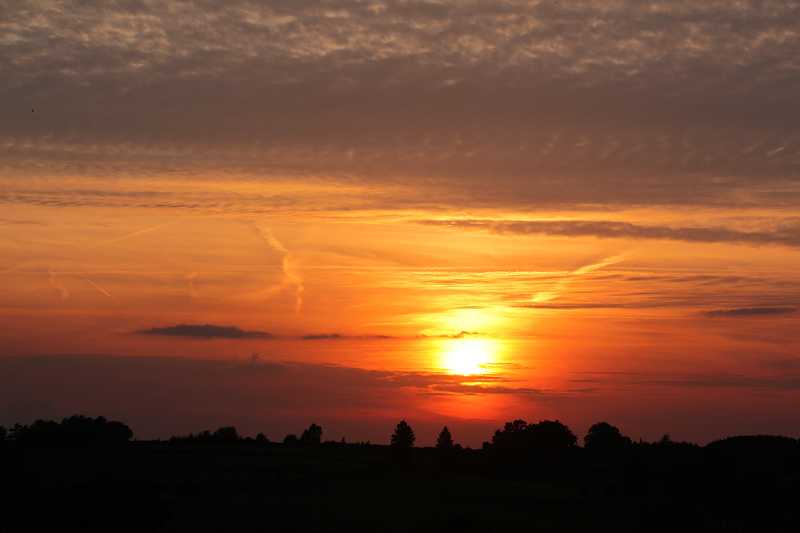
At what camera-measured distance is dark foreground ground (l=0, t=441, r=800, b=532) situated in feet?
325

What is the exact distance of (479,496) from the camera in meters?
132

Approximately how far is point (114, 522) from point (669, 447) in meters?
108

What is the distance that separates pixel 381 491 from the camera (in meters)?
134

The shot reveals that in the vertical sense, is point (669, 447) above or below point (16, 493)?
above

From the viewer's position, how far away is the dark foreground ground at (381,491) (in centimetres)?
9900

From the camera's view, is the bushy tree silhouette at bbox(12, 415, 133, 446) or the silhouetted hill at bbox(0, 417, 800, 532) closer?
the silhouetted hill at bbox(0, 417, 800, 532)

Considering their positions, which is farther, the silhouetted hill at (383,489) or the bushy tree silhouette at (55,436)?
the bushy tree silhouette at (55,436)

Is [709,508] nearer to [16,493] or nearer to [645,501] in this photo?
[645,501]

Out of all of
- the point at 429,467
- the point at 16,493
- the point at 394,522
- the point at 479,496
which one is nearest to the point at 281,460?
the point at 429,467

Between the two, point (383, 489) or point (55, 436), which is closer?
point (383, 489)

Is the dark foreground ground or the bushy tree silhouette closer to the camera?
the dark foreground ground

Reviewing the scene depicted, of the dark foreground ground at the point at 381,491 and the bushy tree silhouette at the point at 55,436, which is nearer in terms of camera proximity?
the dark foreground ground at the point at 381,491

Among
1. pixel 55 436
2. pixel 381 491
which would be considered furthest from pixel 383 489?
pixel 55 436

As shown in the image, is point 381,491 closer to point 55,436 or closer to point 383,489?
point 383,489
